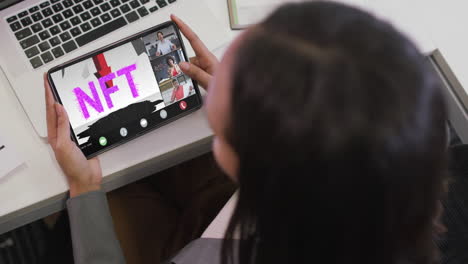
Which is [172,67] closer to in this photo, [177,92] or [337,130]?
[177,92]

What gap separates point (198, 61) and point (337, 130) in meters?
0.41

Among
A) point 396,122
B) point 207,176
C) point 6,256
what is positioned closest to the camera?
point 396,122

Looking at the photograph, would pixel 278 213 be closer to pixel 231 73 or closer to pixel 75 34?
pixel 231 73

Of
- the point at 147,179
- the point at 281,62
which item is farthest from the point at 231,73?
the point at 147,179

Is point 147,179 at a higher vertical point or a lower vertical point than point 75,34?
lower

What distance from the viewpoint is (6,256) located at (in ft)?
3.38

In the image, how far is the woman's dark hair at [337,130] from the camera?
0.31m

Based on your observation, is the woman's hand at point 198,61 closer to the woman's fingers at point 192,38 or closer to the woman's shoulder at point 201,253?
the woman's fingers at point 192,38

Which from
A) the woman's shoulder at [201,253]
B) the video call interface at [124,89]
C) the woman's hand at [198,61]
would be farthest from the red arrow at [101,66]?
the woman's shoulder at [201,253]

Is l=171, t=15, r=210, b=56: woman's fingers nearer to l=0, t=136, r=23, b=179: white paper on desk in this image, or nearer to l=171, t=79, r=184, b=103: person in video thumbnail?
l=171, t=79, r=184, b=103: person in video thumbnail

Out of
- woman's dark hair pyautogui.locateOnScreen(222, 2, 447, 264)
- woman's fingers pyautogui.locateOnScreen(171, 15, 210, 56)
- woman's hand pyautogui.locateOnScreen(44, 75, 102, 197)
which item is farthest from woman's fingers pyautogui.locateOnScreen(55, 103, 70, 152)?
woman's dark hair pyautogui.locateOnScreen(222, 2, 447, 264)

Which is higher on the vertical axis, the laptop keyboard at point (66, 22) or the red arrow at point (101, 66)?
the laptop keyboard at point (66, 22)

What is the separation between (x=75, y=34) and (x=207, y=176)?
38 centimetres

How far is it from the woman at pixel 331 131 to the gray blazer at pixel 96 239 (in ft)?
0.87
